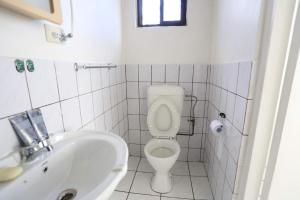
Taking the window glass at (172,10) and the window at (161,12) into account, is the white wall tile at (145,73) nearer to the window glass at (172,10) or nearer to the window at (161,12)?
the window at (161,12)

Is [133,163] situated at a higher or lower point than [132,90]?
lower

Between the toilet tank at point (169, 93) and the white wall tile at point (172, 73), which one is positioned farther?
the white wall tile at point (172, 73)

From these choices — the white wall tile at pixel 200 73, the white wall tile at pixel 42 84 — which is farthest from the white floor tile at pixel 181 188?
the white wall tile at pixel 42 84

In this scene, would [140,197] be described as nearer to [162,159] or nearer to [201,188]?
[162,159]

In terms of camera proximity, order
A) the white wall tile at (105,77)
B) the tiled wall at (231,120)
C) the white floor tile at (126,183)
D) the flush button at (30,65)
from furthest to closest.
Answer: the white floor tile at (126,183), the white wall tile at (105,77), the tiled wall at (231,120), the flush button at (30,65)

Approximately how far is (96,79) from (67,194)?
2.57ft

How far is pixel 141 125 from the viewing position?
197cm

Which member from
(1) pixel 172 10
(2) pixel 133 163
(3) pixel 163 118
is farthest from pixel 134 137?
(1) pixel 172 10

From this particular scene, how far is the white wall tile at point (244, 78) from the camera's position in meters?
0.86

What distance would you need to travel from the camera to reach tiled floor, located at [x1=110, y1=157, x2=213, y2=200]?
145cm

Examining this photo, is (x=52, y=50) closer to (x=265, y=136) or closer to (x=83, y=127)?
(x=83, y=127)

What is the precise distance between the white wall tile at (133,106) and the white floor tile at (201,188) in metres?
0.99

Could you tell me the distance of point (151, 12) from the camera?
182 cm

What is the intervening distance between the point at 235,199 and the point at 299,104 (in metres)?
0.70
